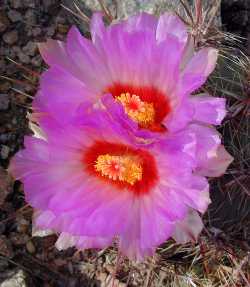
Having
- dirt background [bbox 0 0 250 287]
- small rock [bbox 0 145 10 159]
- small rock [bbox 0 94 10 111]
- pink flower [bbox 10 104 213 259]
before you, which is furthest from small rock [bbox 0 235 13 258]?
pink flower [bbox 10 104 213 259]

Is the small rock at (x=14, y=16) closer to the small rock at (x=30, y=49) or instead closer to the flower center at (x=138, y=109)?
the small rock at (x=30, y=49)

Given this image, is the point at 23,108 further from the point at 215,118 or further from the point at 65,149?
the point at 215,118

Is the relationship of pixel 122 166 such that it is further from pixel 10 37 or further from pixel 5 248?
pixel 10 37

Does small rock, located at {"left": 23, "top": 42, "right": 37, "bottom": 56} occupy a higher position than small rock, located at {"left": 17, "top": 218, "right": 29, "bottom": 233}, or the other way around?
small rock, located at {"left": 23, "top": 42, "right": 37, "bottom": 56}

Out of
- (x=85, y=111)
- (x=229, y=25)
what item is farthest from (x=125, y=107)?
(x=229, y=25)

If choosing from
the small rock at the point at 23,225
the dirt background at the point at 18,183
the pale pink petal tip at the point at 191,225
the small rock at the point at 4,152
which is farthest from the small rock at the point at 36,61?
the pale pink petal tip at the point at 191,225

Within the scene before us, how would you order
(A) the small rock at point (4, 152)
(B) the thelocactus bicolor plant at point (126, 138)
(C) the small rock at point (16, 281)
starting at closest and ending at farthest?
1. (B) the thelocactus bicolor plant at point (126, 138)
2. (C) the small rock at point (16, 281)
3. (A) the small rock at point (4, 152)

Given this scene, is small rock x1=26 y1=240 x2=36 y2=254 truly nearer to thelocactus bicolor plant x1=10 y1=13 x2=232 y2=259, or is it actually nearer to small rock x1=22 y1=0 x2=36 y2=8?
thelocactus bicolor plant x1=10 y1=13 x2=232 y2=259
